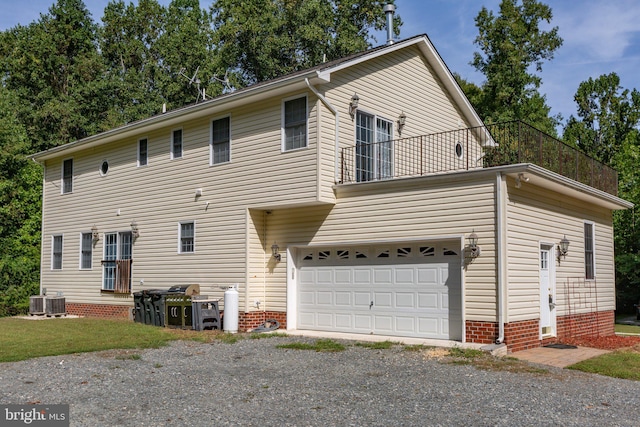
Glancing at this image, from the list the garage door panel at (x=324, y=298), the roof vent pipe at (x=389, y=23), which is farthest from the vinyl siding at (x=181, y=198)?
the roof vent pipe at (x=389, y=23)

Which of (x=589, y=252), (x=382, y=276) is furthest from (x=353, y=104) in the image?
(x=589, y=252)

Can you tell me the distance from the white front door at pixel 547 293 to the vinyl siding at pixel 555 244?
23cm

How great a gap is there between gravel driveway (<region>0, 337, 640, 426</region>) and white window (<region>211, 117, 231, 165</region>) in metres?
6.28

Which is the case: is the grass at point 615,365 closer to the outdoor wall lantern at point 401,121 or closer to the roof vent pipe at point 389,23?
the outdoor wall lantern at point 401,121

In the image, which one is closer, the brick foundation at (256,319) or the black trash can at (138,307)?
the brick foundation at (256,319)

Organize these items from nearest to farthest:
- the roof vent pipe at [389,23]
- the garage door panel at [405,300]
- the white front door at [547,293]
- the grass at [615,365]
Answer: the grass at [615,365] → the garage door panel at [405,300] → the white front door at [547,293] → the roof vent pipe at [389,23]

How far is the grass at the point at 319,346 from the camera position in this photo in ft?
38.3

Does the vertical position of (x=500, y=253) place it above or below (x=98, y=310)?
above

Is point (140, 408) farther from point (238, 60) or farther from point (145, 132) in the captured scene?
point (238, 60)

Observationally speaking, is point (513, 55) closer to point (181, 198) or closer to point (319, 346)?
point (181, 198)

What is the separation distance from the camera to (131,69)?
1485 inches

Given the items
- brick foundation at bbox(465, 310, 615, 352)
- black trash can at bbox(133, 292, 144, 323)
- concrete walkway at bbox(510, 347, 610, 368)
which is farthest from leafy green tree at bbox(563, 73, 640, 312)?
black trash can at bbox(133, 292, 144, 323)

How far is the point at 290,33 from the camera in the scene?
34219 mm

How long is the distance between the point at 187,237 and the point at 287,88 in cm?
515
